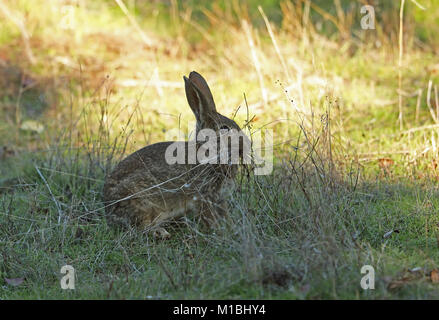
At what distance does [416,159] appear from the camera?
185 inches

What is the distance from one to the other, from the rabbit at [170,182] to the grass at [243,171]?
125 millimetres

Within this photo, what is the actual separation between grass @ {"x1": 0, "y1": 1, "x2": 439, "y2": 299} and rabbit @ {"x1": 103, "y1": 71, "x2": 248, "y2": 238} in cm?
13

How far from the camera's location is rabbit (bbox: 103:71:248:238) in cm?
398

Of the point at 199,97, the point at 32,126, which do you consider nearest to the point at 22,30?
the point at 32,126

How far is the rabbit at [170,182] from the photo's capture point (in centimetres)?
398

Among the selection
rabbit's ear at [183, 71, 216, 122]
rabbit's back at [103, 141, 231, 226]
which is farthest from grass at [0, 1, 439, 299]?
rabbit's ear at [183, 71, 216, 122]

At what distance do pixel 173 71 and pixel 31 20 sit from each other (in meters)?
2.37

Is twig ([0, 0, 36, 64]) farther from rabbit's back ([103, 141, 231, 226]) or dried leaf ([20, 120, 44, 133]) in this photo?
rabbit's back ([103, 141, 231, 226])

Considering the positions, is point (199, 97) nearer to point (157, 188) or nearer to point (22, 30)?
point (157, 188)

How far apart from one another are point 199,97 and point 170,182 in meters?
0.61

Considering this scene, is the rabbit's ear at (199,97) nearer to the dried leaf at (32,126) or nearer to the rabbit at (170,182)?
the rabbit at (170,182)

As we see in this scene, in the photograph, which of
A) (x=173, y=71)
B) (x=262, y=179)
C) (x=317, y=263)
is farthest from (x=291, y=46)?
(x=317, y=263)

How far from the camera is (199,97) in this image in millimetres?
3922

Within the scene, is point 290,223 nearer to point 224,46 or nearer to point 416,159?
point 416,159
